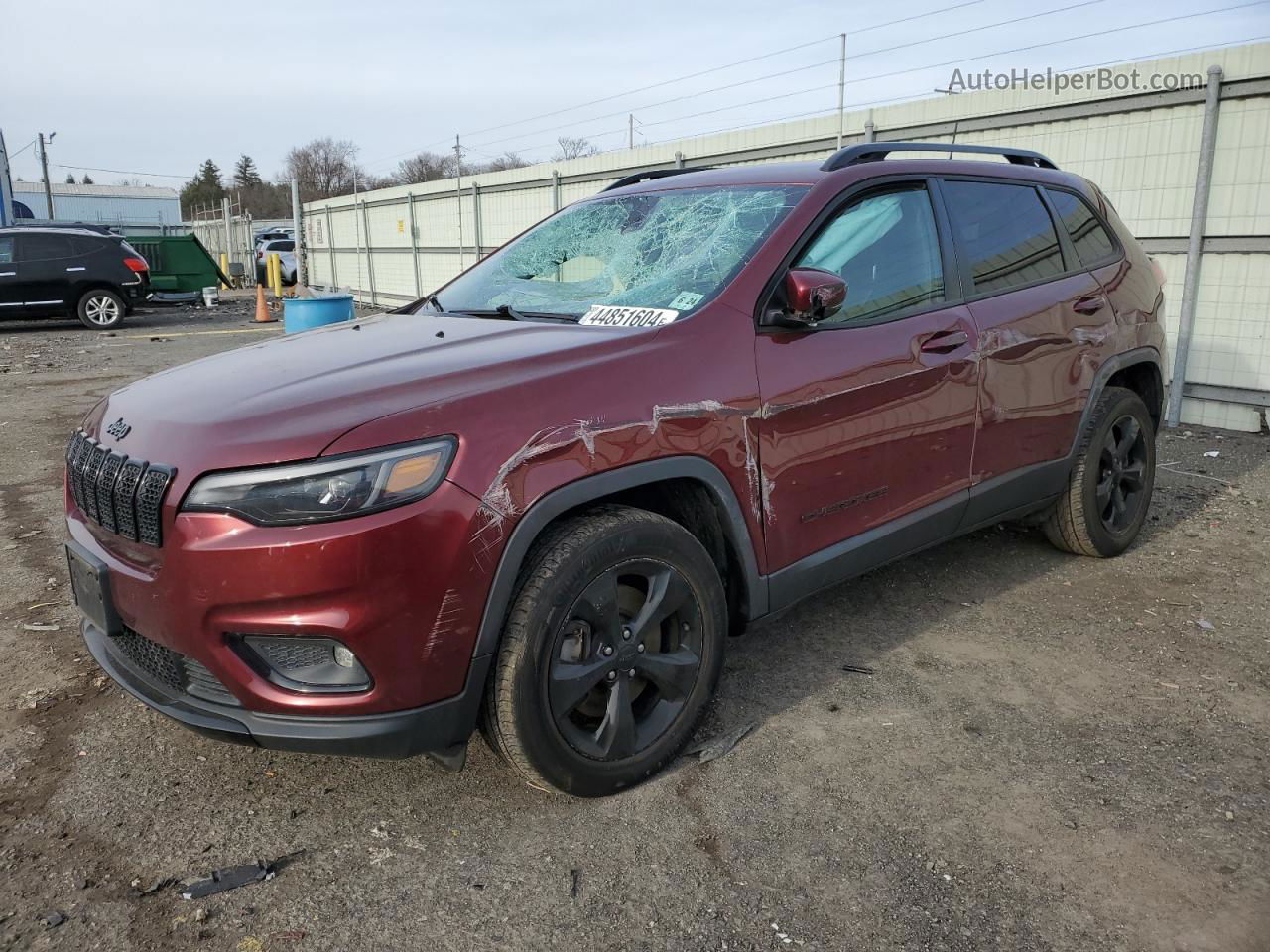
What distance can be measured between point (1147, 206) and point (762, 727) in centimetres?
684

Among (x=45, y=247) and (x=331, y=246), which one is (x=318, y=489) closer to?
(x=45, y=247)

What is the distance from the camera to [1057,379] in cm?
410

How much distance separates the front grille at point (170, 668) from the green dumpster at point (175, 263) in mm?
19379

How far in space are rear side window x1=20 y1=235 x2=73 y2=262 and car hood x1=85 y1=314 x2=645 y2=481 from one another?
15937mm

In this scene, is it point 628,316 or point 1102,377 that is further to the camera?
point 1102,377

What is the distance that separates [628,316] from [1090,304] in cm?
245

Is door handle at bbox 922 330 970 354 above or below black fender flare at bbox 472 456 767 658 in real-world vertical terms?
above

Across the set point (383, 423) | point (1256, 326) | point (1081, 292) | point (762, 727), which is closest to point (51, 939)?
point (383, 423)

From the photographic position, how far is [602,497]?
8.62ft

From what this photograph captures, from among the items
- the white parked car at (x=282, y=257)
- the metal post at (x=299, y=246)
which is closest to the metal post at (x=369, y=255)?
the metal post at (x=299, y=246)

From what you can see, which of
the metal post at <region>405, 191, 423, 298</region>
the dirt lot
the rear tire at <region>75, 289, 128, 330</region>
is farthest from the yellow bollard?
the dirt lot

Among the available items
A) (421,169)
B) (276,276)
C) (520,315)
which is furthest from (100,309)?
(421,169)

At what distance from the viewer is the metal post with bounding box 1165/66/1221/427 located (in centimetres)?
732

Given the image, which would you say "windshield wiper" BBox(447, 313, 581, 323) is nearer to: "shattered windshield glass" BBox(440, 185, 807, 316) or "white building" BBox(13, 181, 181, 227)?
"shattered windshield glass" BBox(440, 185, 807, 316)
